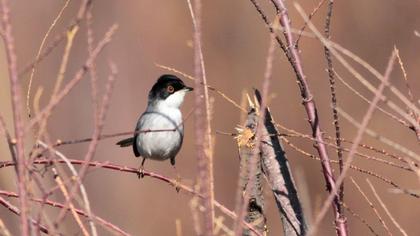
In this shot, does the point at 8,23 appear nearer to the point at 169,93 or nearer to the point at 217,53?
the point at 169,93

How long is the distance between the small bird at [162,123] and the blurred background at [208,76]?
29.3 feet

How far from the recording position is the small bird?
18.5 feet

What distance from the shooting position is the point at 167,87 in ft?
19.4

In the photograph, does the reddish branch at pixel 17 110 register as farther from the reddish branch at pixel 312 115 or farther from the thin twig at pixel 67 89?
the reddish branch at pixel 312 115

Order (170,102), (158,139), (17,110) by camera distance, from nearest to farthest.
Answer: (17,110), (158,139), (170,102)

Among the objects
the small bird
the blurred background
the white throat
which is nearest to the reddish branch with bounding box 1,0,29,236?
the small bird

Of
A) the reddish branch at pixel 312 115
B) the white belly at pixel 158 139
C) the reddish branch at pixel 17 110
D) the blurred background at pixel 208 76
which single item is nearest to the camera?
the reddish branch at pixel 17 110

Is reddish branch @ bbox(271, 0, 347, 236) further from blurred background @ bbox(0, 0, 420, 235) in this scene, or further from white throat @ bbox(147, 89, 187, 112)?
blurred background @ bbox(0, 0, 420, 235)

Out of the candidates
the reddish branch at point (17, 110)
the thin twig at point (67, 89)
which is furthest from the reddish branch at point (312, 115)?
the reddish branch at point (17, 110)

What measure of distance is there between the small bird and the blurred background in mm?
8935

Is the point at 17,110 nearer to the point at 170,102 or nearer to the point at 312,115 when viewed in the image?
the point at 312,115

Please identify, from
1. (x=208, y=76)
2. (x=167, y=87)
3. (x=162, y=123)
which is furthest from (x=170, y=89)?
→ (x=208, y=76)

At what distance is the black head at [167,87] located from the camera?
19.4 ft

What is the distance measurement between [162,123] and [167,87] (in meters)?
0.37
